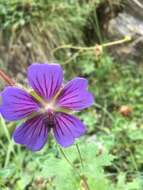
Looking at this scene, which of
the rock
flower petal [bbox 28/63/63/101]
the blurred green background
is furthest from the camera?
the rock

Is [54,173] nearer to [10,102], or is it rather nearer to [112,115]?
[10,102]

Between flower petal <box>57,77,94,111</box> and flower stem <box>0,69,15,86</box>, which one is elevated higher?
flower stem <box>0,69,15,86</box>

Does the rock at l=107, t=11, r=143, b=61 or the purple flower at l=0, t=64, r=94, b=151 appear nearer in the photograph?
the purple flower at l=0, t=64, r=94, b=151

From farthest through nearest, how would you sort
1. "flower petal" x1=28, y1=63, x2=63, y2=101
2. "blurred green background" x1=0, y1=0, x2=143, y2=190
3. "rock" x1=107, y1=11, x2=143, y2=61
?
"rock" x1=107, y1=11, x2=143, y2=61 → "blurred green background" x1=0, y1=0, x2=143, y2=190 → "flower petal" x1=28, y1=63, x2=63, y2=101

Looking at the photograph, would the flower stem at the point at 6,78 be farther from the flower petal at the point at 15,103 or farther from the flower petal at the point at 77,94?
the flower petal at the point at 77,94

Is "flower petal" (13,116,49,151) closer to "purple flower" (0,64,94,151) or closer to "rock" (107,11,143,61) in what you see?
"purple flower" (0,64,94,151)

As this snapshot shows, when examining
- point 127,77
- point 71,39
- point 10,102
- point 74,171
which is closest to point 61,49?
point 71,39

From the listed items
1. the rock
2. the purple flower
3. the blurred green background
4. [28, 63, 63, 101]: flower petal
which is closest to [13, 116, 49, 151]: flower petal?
the purple flower

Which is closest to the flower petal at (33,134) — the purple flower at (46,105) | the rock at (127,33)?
the purple flower at (46,105)
